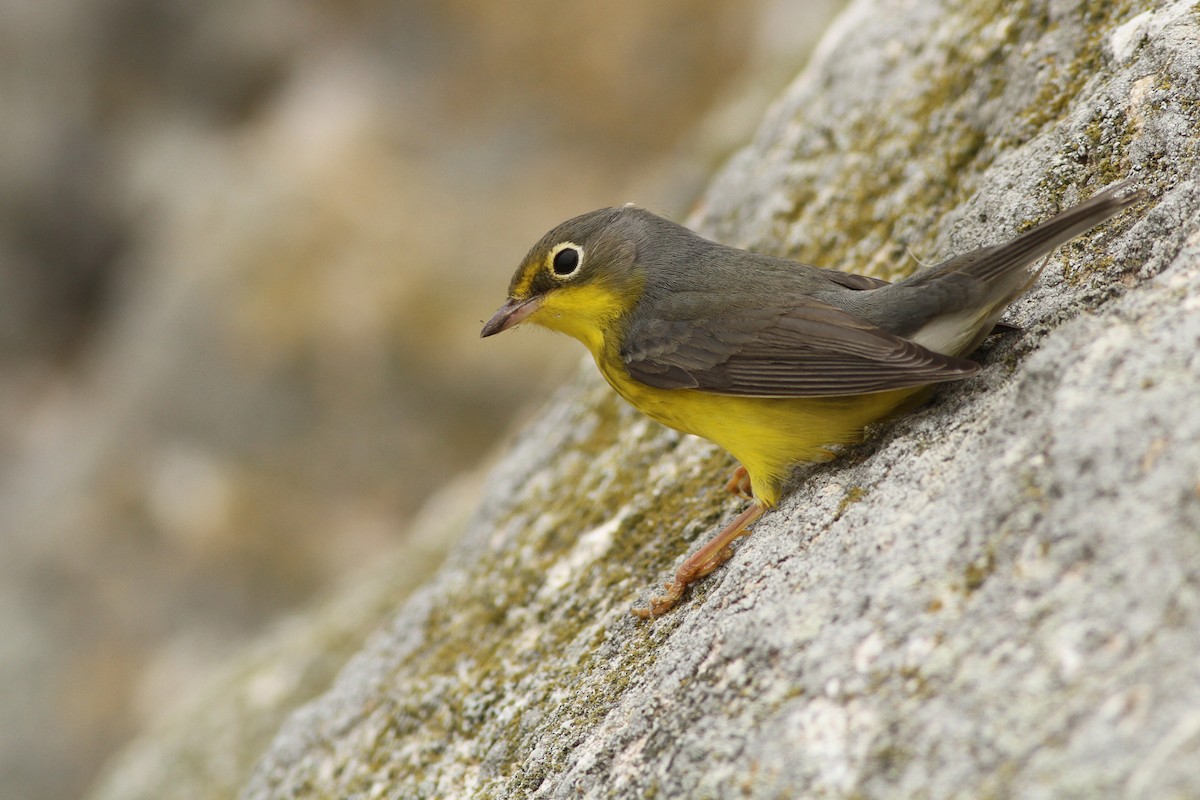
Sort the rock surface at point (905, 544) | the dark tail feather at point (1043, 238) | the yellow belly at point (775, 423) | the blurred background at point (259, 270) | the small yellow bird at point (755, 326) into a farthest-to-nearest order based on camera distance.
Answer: the blurred background at point (259, 270) < the yellow belly at point (775, 423) < the small yellow bird at point (755, 326) < the dark tail feather at point (1043, 238) < the rock surface at point (905, 544)

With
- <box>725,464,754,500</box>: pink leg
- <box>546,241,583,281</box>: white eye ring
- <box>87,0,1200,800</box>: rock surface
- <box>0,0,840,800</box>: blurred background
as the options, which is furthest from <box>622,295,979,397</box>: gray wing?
<box>0,0,840,800</box>: blurred background

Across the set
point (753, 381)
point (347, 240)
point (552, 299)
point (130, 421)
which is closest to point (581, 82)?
point (347, 240)

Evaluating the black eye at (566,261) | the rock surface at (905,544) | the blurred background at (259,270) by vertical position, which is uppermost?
the blurred background at (259,270)

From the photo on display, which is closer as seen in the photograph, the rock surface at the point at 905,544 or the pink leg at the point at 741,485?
the rock surface at the point at 905,544

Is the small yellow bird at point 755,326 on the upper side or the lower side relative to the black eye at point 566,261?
lower

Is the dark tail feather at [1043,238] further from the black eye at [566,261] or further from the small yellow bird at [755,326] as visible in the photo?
the black eye at [566,261]

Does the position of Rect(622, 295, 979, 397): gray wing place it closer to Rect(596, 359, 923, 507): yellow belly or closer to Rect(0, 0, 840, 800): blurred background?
Rect(596, 359, 923, 507): yellow belly

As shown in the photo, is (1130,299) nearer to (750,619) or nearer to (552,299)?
(750,619)

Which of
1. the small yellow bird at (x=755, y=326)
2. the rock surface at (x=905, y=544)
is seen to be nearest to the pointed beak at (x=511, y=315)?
the small yellow bird at (x=755, y=326)
